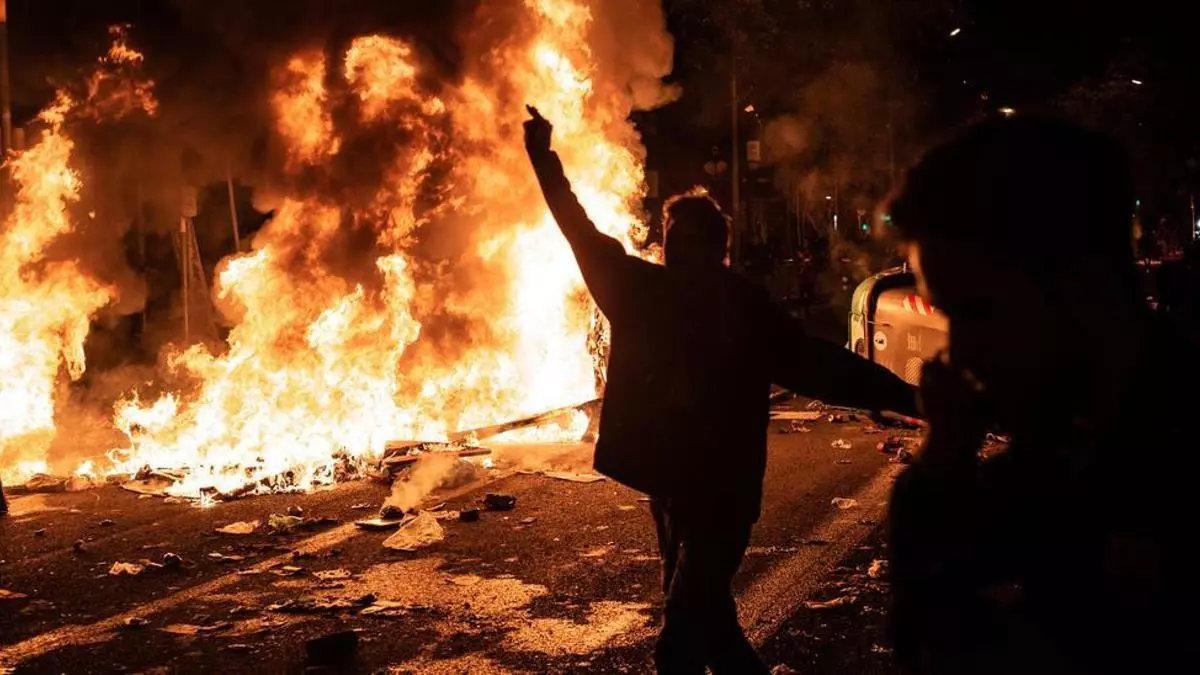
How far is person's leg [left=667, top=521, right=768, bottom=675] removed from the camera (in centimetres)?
347

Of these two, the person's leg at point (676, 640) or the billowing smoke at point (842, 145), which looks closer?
the person's leg at point (676, 640)

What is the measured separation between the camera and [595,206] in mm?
11852

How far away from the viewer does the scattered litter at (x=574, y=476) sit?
342 inches

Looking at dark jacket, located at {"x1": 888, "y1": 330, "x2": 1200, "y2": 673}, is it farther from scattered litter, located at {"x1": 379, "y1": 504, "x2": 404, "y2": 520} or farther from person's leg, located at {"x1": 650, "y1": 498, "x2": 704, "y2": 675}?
scattered litter, located at {"x1": 379, "y1": 504, "x2": 404, "y2": 520}

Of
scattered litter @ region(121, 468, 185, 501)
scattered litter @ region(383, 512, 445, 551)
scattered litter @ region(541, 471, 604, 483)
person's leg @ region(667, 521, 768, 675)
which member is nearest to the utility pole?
scattered litter @ region(541, 471, 604, 483)

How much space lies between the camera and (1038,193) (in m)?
1.58

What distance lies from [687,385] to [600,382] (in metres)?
8.55

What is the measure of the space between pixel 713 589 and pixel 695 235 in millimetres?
1148

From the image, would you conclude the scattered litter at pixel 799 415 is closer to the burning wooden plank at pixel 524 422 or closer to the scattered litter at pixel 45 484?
the burning wooden plank at pixel 524 422

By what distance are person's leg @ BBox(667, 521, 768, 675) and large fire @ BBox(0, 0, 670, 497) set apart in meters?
6.22

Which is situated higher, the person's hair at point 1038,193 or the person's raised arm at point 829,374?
the person's hair at point 1038,193

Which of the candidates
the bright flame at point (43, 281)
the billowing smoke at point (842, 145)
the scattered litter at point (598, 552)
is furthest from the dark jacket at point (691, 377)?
the billowing smoke at point (842, 145)

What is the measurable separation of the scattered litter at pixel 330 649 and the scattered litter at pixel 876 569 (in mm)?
2854

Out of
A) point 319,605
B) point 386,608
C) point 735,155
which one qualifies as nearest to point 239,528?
point 319,605
